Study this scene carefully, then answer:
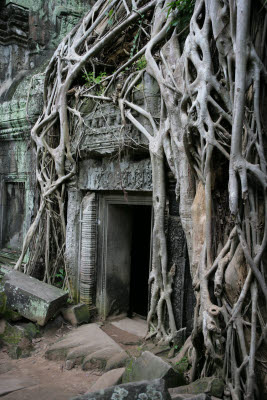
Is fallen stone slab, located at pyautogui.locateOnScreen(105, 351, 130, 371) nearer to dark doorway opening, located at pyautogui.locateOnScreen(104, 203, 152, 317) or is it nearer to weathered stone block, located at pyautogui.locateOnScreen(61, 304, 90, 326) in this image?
weathered stone block, located at pyautogui.locateOnScreen(61, 304, 90, 326)

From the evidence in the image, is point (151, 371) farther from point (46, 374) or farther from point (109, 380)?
point (46, 374)

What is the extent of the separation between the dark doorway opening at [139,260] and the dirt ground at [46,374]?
2.68ft

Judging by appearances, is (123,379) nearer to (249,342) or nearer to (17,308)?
(249,342)

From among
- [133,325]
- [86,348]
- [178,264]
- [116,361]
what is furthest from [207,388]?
[133,325]

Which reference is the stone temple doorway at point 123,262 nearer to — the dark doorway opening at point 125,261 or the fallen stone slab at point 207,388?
the dark doorway opening at point 125,261

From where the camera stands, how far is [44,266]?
16.4 ft

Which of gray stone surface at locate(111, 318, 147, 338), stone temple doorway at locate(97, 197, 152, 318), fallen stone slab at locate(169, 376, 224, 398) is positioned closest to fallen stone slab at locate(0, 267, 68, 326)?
stone temple doorway at locate(97, 197, 152, 318)

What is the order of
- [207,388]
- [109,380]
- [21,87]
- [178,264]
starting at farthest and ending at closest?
1. [21,87]
2. [178,264]
3. [109,380]
4. [207,388]

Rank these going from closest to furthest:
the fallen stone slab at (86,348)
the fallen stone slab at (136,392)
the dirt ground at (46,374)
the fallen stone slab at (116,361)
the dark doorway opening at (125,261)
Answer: the fallen stone slab at (136,392) → the dirt ground at (46,374) → the fallen stone slab at (116,361) → the fallen stone slab at (86,348) → the dark doorway opening at (125,261)

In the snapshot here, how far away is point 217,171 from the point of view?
2693 mm

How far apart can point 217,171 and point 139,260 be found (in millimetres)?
2533

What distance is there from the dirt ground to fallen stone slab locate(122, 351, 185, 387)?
0.54 m

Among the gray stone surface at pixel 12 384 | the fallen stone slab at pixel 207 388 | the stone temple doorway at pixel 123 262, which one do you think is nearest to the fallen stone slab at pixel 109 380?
the fallen stone slab at pixel 207 388

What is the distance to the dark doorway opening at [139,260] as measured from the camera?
4.79 m
